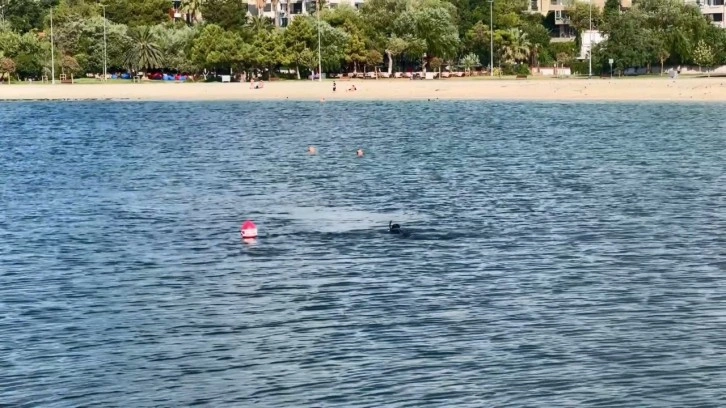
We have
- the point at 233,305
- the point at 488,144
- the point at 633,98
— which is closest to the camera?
the point at 233,305

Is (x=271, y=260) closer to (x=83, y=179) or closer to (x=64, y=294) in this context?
(x=64, y=294)

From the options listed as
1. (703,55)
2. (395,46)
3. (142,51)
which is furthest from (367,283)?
(395,46)

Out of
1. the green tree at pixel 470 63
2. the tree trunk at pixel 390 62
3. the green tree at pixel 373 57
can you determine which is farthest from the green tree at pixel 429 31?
the green tree at pixel 373 57

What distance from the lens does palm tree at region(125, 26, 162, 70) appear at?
157 meters

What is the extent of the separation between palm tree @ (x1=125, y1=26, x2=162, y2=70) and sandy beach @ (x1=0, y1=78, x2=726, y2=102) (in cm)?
1330

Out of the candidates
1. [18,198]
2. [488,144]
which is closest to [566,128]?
[488,144]

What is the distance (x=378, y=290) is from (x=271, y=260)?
4.12m

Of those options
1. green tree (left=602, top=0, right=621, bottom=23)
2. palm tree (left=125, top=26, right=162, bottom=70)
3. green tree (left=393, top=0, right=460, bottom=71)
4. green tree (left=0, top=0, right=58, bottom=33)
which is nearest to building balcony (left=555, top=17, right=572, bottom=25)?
green tree (left=602, top=0, right=621, bottom=23)

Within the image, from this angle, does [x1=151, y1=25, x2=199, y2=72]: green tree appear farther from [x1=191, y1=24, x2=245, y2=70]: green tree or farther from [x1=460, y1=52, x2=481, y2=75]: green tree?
[x1=460, y1=52, x2=481, y2=75]: green tree

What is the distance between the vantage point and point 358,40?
16188cm

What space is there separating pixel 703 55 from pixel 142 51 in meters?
61.8

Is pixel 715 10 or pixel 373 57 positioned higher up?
pixel 715 10

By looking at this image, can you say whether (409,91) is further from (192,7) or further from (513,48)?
(192,7)

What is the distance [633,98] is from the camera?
327 ft
